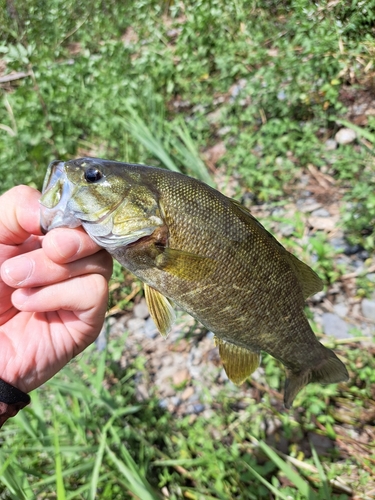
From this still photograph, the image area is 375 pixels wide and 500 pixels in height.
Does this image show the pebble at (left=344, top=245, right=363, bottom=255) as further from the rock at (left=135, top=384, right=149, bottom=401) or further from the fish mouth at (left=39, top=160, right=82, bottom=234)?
the fish mouth at (left=39, top=160, right=82, bottom=234)

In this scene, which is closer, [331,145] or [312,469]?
[312,469]

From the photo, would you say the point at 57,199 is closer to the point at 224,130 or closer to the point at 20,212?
the point at 20,212

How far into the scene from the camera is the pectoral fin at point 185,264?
5.35 ft

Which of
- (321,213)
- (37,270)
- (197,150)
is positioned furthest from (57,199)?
(197,150)

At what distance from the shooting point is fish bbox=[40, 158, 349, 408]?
163 centimetres

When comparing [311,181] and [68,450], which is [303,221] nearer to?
[311,181]

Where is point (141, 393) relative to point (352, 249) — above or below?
below

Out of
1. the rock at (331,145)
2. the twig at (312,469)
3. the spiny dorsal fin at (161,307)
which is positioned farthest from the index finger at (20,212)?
the rock at (331,145)

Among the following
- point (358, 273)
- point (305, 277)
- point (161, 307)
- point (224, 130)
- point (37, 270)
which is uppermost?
point (37, 270)

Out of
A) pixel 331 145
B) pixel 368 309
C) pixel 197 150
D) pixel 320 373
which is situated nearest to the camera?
pixel 320 373

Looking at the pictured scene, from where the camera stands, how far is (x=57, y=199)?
1.65 m

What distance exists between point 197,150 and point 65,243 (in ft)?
9.15

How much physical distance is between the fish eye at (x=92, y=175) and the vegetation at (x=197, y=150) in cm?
118

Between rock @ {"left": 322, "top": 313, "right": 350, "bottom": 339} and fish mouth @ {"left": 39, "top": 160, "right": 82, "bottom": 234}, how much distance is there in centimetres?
200
